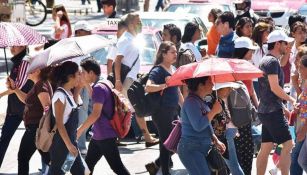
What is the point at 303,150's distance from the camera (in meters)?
8.87

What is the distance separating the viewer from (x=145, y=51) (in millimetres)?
14148

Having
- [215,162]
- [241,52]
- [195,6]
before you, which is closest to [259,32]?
[241,52]

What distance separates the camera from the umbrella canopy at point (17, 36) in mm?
9992

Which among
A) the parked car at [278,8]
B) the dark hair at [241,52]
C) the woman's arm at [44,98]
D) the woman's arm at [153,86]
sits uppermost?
the dark hair at [241,52]

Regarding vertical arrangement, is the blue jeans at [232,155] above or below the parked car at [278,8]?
above

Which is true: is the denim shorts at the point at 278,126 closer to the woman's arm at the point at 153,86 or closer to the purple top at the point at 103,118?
the woman's arm at the point at 153,86

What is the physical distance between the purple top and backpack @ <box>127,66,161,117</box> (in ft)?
3.62

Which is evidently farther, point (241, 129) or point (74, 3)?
point (74, 3)

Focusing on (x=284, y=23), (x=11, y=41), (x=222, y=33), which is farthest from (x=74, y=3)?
(x=11, y=41)

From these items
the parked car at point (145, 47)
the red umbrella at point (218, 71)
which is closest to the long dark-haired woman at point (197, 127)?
the red umbrella at point (218, 71)

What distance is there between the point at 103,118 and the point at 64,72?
3.18 ft

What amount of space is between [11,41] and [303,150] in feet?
11.0

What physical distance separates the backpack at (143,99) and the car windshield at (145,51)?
2.99 meters

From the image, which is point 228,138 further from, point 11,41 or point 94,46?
point 11,41
